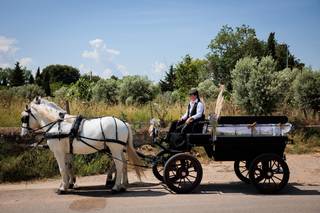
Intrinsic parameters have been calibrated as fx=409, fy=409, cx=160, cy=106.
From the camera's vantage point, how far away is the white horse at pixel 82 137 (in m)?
8.83

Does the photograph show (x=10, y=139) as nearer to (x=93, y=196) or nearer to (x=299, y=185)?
(x=93, y=196)

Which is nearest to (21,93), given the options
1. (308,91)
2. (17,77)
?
(308,91)

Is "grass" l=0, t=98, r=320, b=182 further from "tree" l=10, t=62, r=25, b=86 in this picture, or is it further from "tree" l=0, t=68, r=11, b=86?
"tree" l=0, t=68, r=11, b=86

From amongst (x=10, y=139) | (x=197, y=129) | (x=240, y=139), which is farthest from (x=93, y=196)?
(x=10, y=139)

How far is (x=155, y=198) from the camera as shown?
27.5 ft

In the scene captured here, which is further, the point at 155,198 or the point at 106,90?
the point at 106,90

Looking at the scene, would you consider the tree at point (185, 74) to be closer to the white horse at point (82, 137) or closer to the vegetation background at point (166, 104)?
the vegetation background at point (166, 104)

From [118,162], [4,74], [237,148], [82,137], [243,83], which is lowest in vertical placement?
[118,162]

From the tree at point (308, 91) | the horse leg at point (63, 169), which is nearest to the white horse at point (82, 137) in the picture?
the horse leg at point (63, 169)

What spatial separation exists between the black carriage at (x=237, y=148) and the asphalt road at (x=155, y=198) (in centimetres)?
35

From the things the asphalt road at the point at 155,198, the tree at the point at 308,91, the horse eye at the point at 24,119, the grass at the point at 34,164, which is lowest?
the asphalt road at the point at 155,198

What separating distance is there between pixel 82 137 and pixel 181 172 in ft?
7.49

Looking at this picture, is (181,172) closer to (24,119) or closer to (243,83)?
(24,119)

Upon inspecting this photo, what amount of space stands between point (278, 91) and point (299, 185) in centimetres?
782
